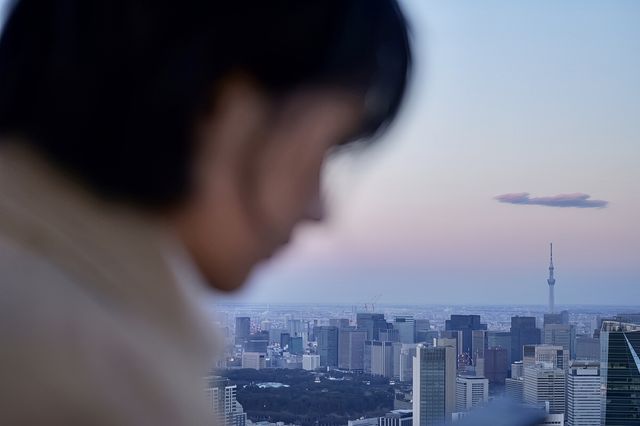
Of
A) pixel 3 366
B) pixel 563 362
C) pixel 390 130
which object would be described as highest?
pixel 390 130

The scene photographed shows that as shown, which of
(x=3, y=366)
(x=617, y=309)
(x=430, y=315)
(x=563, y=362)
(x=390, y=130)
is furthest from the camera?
(x=617, y=309)

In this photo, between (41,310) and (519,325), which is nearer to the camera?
(41,310)

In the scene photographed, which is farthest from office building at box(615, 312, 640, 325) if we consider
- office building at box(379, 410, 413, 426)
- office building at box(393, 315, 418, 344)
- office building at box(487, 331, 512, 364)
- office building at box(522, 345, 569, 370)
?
office building at box(379, 410, 413, 426)

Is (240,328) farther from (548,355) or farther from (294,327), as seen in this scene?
(548,355)

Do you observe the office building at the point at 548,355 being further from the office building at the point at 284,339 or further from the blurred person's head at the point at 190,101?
the blurred person's head at the point at 190,101

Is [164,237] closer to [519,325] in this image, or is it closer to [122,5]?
[122,5]

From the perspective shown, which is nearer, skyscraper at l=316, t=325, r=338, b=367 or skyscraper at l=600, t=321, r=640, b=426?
skyscraper at l=316, t=325, r=338, b=367

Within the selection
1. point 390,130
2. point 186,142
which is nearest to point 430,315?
point 390,130

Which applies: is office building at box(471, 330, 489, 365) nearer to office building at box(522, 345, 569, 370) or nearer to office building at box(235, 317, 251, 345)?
office building at box(522, 345, 569, 370)
